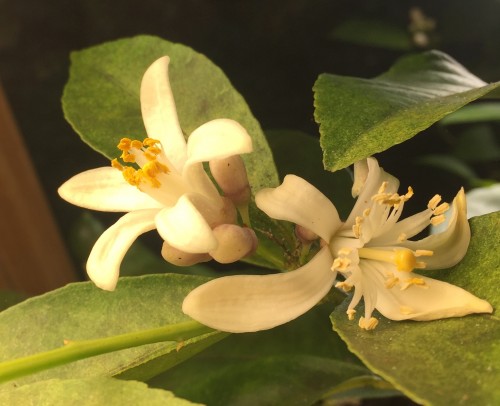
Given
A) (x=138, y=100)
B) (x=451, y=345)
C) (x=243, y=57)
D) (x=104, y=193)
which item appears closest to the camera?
(x=451, y=345)

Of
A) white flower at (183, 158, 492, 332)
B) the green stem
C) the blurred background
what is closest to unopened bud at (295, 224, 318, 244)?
white flower at (183, 158, 492, 332)

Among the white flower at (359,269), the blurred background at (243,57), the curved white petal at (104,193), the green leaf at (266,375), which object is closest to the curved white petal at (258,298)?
the white flower at (359,269)

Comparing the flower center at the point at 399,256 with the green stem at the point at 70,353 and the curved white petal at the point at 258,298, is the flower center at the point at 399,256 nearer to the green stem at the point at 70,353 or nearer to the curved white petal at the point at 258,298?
the curved white petal at the point at 258,298

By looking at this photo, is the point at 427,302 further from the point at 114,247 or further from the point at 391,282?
the point at 114,247

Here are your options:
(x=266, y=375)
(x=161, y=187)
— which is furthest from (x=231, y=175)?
(x=266, y=375)

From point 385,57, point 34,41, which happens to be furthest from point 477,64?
point 34,41

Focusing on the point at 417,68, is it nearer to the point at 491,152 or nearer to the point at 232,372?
the point at 232,372

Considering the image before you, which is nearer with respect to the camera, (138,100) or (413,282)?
(413,282)
